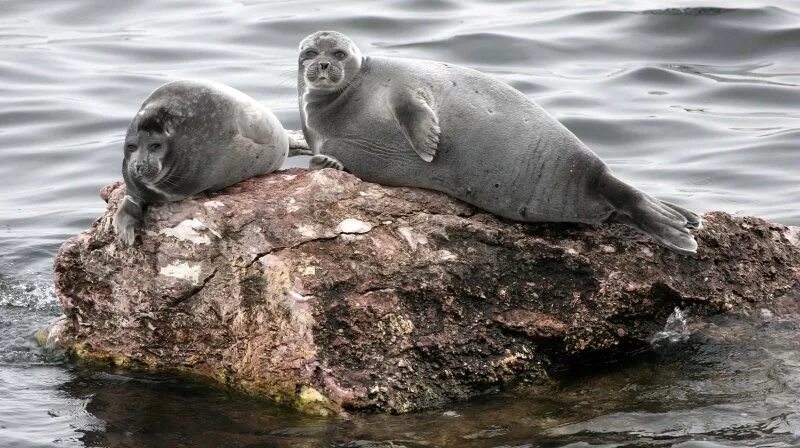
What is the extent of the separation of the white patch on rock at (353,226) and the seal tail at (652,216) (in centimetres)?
129

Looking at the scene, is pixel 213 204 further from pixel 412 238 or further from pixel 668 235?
pixel 668 235

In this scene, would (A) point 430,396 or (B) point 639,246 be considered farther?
(B) point 639,246

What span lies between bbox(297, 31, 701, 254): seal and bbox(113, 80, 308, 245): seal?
0.39 m

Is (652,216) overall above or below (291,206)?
below

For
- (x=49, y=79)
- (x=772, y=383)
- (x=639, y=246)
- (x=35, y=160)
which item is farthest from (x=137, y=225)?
(x=49, y=79)

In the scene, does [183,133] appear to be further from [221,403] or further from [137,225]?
[221,403]

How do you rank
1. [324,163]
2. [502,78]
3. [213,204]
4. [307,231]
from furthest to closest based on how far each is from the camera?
[502,78] → [324,163] → [213,204] → [307,231]

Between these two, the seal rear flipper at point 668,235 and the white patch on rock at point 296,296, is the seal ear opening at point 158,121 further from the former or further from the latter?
the seal rear flipper at point 668,235

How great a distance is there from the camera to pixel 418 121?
21.5 feet

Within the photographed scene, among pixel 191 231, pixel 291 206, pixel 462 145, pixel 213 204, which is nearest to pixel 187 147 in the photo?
pixel 213 204

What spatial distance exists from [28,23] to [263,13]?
3.13 metres

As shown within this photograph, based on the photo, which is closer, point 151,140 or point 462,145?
point 151,140

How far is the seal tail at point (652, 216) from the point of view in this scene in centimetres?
637

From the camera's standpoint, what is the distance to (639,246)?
21.3ft
